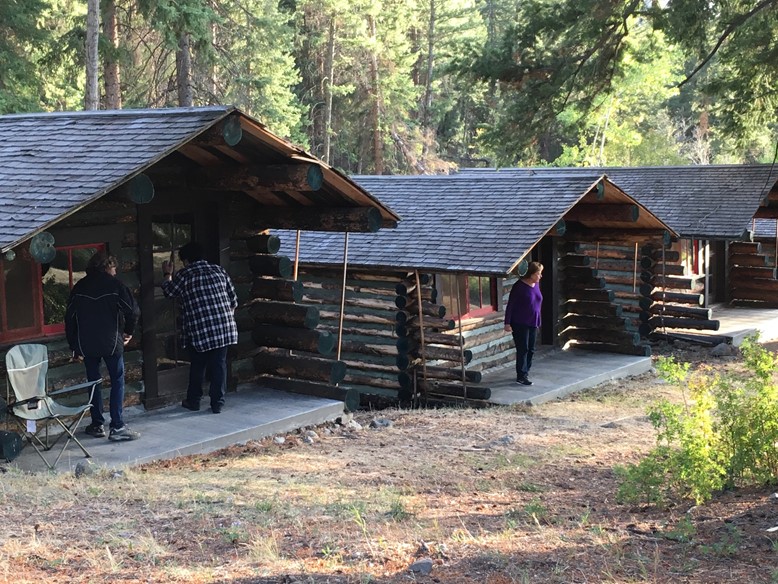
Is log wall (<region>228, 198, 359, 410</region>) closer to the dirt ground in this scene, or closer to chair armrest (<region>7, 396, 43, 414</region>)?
the dirt ground

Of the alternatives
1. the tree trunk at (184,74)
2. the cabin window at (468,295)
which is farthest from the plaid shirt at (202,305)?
the tree trunk at (184,74)

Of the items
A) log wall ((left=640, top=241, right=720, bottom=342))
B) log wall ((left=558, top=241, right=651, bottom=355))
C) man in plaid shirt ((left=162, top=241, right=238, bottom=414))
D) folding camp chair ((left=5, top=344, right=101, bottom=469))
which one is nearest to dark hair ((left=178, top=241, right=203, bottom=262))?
man in plaid shirt ((left=162, top=241, right=238, bottom=414))

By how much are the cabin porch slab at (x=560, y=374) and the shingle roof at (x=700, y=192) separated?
403 cm

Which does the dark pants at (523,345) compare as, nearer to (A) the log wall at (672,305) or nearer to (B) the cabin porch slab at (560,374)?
(B) the cabin porch slab at (560,374)

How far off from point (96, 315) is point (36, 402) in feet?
3.46

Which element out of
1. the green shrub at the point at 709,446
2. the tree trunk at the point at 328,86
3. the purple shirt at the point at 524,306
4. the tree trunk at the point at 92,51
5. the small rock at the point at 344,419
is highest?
the tree trunk at the point at 328,86

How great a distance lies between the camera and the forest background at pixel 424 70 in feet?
59.7

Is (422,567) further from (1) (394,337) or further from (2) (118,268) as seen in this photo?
(1) (394,337)

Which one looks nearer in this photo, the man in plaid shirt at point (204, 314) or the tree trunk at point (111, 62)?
the man in plaid shirt at point (204, 314)

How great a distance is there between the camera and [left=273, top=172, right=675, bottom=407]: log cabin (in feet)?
45.4

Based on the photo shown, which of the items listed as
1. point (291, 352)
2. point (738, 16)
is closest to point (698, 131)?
point (738, 16)

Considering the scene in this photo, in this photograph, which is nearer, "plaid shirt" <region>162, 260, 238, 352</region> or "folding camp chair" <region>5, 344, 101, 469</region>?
"folding camp chair" <region>5, 344, 101, 469</region>

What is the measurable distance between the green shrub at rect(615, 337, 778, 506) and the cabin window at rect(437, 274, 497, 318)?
8.66 metres

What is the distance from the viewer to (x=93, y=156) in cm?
938
